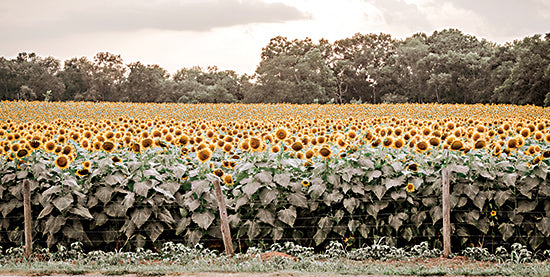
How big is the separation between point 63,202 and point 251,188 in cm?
261

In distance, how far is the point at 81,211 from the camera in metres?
7.61

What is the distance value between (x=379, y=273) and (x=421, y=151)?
242 cm

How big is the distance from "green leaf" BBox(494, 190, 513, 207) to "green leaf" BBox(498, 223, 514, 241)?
12.8 inches

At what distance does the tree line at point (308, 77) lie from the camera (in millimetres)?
58781

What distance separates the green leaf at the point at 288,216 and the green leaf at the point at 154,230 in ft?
5.55

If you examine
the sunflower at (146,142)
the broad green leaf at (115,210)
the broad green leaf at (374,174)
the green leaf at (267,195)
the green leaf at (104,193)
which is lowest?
the broad green leaf at (115,210)

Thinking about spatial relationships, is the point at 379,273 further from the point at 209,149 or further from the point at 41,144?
the point at 41,144

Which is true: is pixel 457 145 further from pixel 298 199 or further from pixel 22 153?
pixel 22 153

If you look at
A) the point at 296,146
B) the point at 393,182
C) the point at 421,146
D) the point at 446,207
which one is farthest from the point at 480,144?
the point at 296,146

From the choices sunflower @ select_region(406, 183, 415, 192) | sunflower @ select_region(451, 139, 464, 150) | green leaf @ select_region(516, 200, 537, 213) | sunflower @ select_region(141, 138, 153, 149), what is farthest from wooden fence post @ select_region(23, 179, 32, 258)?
green leaf @ select_region(516, 200, 537, 213)

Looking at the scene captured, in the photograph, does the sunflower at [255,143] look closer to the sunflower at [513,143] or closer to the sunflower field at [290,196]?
the sunflower field at [290,196]

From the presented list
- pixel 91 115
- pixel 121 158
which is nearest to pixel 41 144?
pixel 121 158

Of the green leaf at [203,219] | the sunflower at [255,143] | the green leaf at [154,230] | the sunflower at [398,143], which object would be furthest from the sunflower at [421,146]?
the green leaf at [154,230]

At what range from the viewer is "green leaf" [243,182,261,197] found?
7.67m
